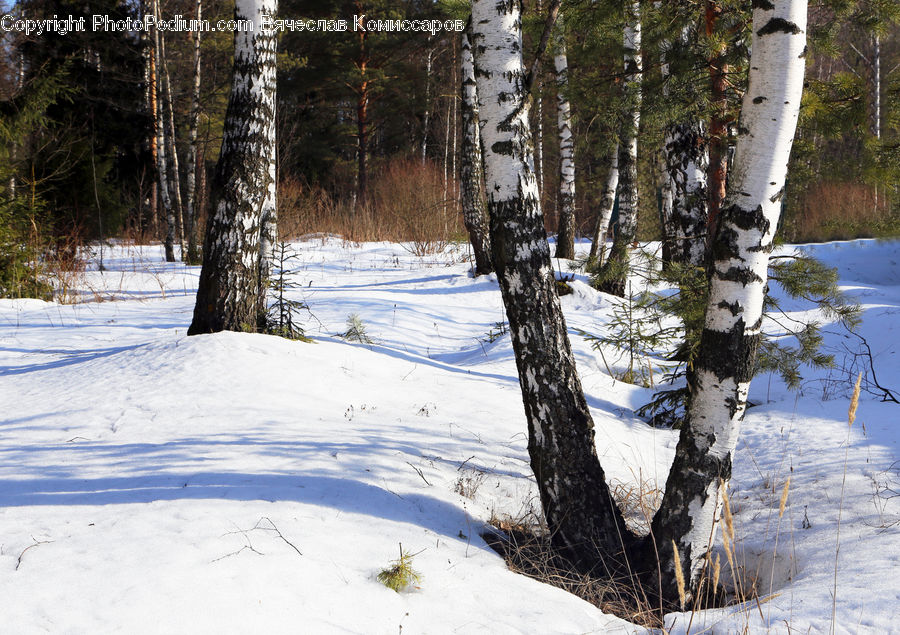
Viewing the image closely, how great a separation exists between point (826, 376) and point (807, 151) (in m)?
2.49

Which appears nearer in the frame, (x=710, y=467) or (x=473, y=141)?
(x=710, y=467)

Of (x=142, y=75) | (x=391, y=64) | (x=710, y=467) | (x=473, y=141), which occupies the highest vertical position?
(x=391, y=64)

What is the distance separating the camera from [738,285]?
2455 mm

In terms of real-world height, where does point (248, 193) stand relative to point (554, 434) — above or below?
above

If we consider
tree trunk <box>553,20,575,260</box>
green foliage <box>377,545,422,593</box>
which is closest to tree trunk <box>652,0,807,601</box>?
green foliage <box>377,545,422,593</box>

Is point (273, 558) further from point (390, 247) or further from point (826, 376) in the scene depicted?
point (390, 247)

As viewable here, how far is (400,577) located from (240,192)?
334 cm

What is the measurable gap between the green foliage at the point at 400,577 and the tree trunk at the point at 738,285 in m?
1.16

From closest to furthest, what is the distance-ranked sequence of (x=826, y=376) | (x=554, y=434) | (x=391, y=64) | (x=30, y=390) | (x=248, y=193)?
(x=554, y=434) → (x=30, y=390) → (x=248, y=193) → (x=826, y=376) → (x=391, y=64)

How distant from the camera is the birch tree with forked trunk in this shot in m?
2.41

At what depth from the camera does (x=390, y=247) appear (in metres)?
14.8

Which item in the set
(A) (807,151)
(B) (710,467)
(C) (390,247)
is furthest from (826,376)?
(C) (390,247)

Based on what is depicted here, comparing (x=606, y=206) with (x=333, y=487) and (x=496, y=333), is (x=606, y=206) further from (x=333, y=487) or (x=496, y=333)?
(x=333, y=487)

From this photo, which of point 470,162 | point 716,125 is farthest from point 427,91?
point 716,125
